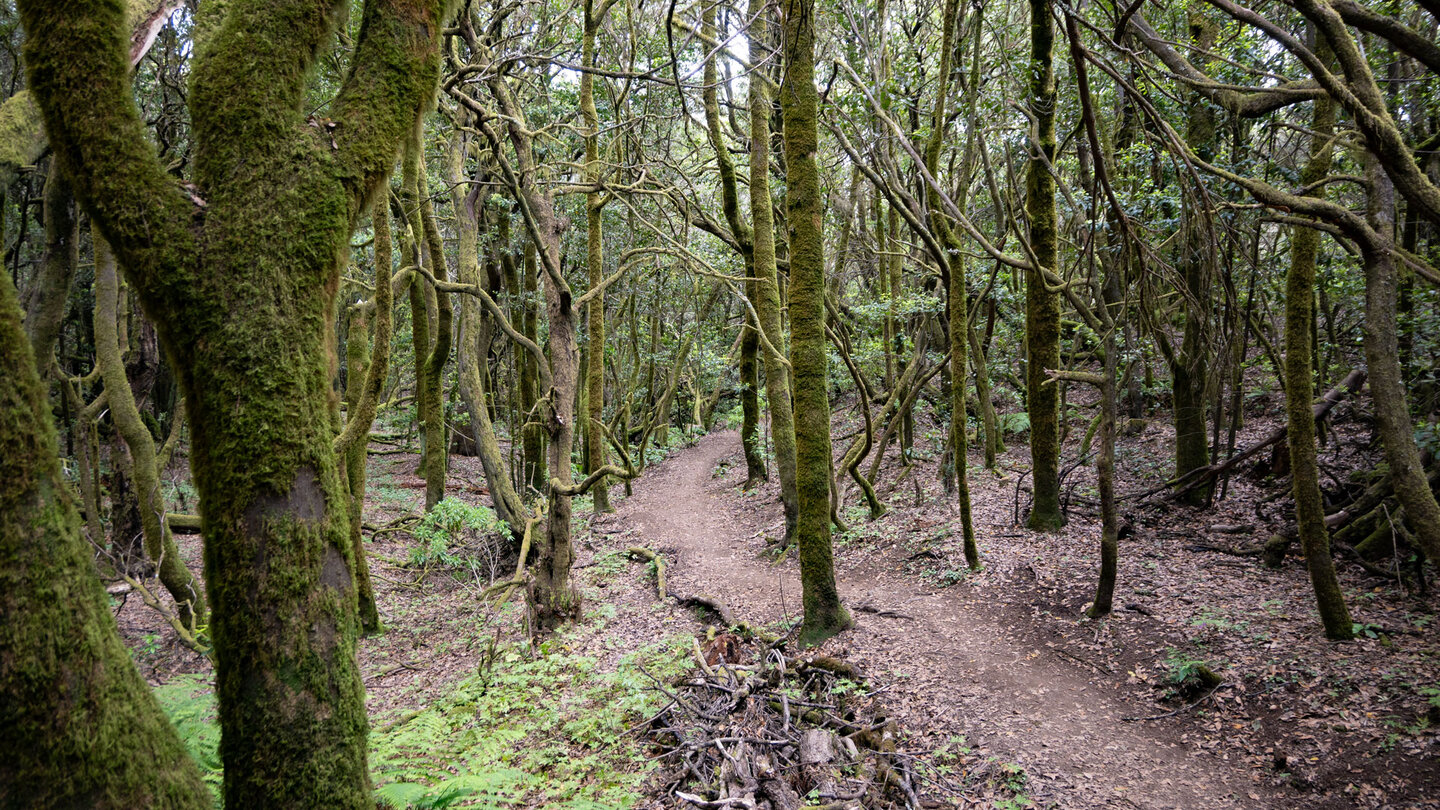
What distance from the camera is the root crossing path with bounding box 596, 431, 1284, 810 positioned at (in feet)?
15.6

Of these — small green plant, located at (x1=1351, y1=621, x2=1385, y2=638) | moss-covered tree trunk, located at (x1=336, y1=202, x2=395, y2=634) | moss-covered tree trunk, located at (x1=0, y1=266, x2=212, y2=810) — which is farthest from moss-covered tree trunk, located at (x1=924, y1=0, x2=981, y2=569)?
moss-covered tree trunk, located at (x1=0, y1=266, x2=212, y2=810)

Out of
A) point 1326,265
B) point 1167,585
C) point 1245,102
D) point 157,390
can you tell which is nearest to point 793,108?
point 1245,102

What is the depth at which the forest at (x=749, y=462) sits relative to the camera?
7.09ft

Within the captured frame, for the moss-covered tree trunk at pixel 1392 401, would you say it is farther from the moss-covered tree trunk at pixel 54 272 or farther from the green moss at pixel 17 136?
the moss-covered tree trunk at pixel 54 272

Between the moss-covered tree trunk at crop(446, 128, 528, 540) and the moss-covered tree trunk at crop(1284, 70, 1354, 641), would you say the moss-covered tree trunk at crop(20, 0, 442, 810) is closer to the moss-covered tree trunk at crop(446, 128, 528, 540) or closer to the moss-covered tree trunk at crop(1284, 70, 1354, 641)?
the moss-covered tree trunk at crop(1284, 70, 1354, 641)

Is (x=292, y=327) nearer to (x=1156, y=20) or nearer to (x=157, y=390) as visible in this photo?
(x=1156, y=20)

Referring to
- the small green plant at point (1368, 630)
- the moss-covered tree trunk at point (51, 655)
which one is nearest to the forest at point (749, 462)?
the moss-covered tree trunk at point (51, 655)

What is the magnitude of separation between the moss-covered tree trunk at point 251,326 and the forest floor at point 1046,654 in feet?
8.72

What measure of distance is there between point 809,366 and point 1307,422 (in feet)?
14.3

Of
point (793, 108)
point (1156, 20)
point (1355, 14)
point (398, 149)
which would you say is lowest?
point (398, 149)

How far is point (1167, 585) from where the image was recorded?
742 centimetres

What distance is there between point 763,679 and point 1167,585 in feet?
15.7

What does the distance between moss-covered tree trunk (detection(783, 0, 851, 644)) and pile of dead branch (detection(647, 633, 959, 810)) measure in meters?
0.73

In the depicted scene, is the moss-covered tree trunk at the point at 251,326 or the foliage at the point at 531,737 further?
the foliage at the point at 531,737
